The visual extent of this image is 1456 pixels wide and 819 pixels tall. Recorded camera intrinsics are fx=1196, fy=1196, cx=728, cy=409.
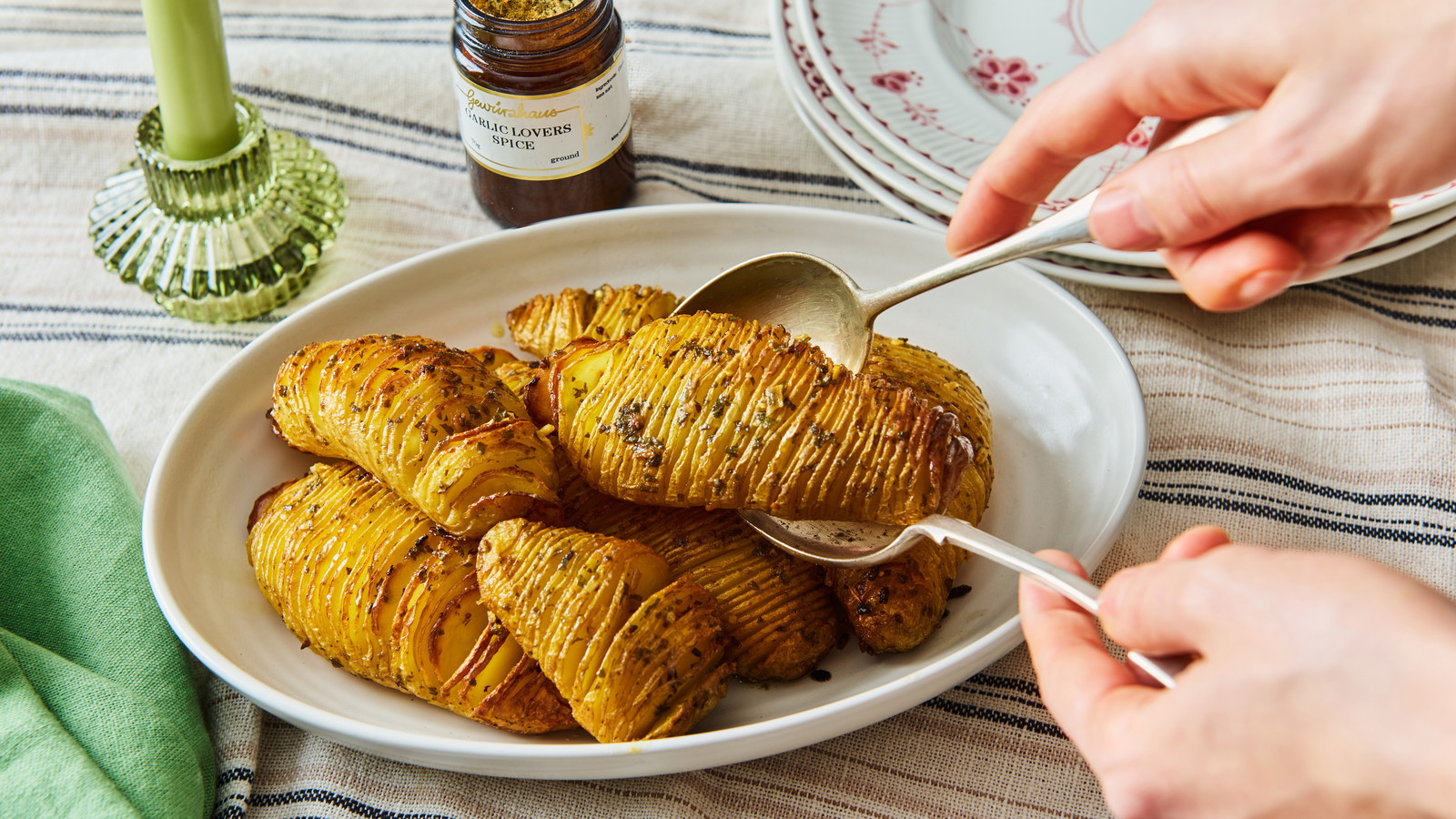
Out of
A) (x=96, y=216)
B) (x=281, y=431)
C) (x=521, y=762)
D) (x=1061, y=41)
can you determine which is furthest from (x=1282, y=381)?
(x=96, y=216)

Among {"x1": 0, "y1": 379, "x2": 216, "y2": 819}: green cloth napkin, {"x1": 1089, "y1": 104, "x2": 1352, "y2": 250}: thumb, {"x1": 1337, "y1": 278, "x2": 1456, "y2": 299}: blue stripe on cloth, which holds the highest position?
{"x1": 1089, "y1": 104, "x2": 1352, "y2": 250}: thumb

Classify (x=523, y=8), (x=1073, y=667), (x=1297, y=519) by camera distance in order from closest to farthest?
(x=1073, y=667), (x=1297, y=519), (x=523, y=8)

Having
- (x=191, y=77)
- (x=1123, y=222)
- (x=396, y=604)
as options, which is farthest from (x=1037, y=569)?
(x=191, y=77)

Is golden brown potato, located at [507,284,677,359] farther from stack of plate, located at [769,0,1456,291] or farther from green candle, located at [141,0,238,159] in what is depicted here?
green candle, located at [141,0,238,159]

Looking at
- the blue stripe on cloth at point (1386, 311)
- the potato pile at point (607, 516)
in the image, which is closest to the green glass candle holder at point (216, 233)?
the potato pile at point (607, 516)

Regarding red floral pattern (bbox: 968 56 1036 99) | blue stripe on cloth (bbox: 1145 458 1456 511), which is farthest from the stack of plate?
blue stripe on cloth (bbox: 1145 458 1456 511)

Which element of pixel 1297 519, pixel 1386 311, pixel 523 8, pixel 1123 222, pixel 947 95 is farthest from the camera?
pixel 947 95

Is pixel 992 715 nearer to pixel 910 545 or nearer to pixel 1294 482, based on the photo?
pixel 910 545
